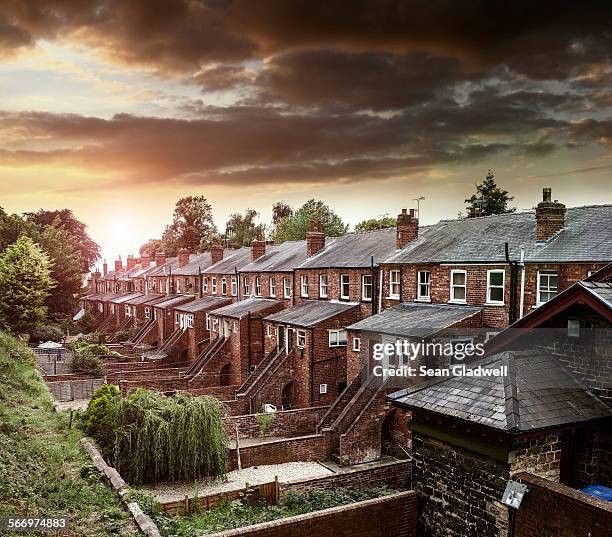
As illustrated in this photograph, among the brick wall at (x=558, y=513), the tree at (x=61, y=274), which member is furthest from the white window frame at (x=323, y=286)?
the tree at (x=61, y=274)

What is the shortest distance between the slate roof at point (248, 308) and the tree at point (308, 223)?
95.1 ft

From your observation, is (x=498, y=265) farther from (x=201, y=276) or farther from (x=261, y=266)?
(x=201, y=276)

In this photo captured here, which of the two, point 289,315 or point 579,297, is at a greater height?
point 579,297

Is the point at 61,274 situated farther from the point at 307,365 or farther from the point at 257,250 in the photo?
the point at 307,365

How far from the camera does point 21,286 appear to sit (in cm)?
3562

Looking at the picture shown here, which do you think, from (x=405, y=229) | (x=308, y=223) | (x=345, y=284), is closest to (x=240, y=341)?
(x=345, y=284)

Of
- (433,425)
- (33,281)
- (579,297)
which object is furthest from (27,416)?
(33,281)

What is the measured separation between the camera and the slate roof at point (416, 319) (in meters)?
19.4

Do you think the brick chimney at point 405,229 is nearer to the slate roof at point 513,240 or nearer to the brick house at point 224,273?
the slate roof at point 513,240

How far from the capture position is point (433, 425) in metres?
11.0

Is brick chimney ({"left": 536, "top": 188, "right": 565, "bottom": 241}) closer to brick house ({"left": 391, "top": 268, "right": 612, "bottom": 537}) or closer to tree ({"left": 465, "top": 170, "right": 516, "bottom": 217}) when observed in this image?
brick house ({"left": 391, "top": 268, "right": 612, "bottom": 537})

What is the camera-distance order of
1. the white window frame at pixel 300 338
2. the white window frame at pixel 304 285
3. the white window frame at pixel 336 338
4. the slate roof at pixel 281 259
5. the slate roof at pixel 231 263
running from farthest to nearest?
1. the slate roof at pixel 231 263
2. the slate roof at pixel 281 259
3. the white window frame at pixel 304 285
4. the white window frame at pixel 300 338
5. the white window frame at pixel 336 338

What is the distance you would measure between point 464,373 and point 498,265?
995cm

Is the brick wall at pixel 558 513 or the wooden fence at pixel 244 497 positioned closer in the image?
the brick wall at pixel 558 513
